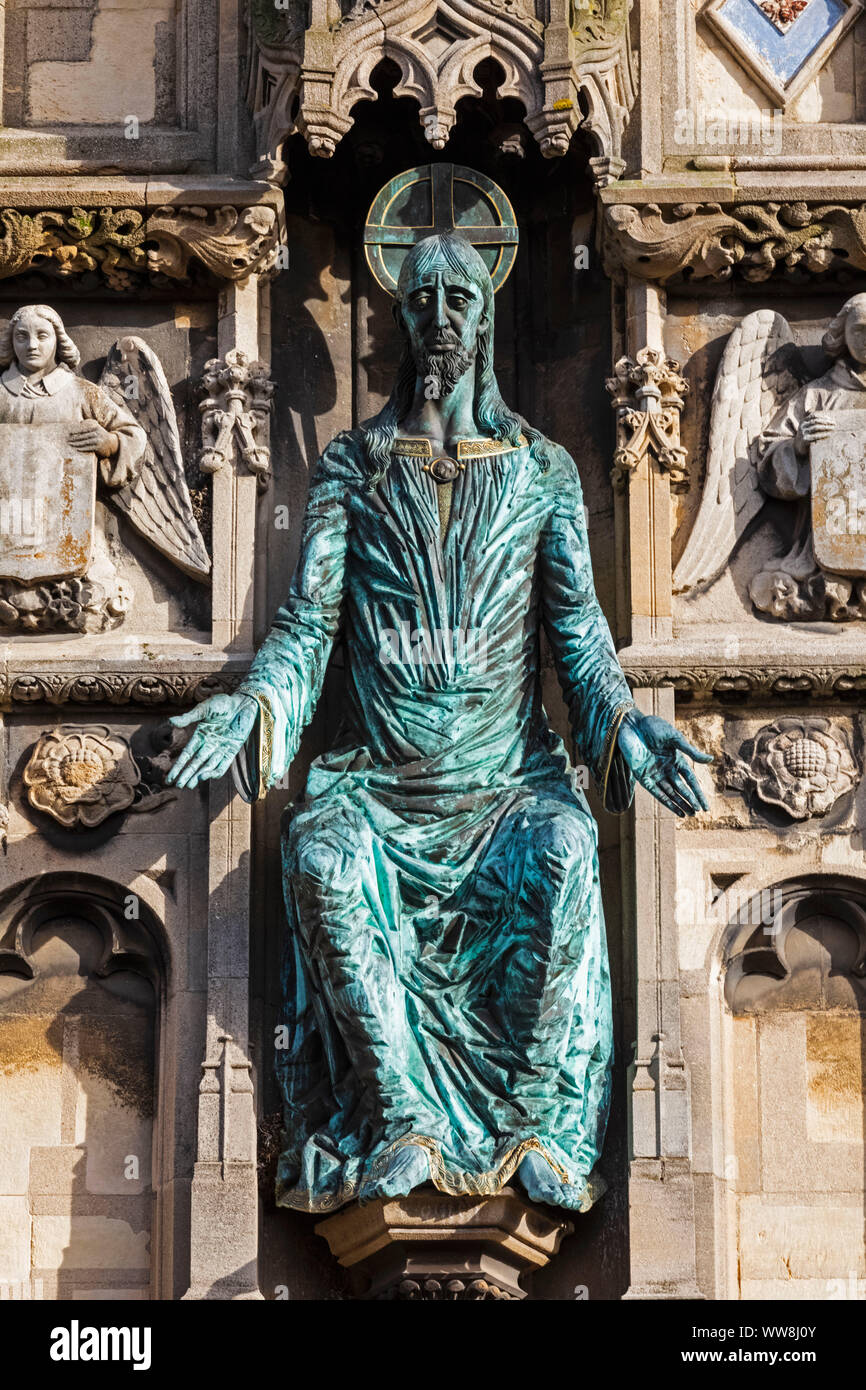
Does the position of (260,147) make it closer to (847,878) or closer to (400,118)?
(400,118)

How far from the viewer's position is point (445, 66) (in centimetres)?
1602

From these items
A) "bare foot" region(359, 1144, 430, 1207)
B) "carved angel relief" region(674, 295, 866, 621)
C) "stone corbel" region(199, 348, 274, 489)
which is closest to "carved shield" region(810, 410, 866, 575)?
"carved angel relief" region(674, 295, 866, 621)

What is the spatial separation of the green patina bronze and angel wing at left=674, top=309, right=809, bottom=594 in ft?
2.11

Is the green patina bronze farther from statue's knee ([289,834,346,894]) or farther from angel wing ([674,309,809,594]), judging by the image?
angel wing ([674,309,809,594])

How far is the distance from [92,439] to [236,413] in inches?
23.2

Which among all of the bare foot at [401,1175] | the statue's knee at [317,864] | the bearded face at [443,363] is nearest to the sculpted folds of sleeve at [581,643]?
the bearded face at [443,363]

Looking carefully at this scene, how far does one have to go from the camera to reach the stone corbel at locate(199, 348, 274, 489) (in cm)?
1602

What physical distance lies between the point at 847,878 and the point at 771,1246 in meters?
1.47

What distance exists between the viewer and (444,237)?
618 inches

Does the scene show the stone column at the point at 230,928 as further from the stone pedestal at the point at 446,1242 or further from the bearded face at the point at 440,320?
the bearded face at the point at 440,320

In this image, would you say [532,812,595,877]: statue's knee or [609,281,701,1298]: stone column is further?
[609,281,701,1298]: stone column

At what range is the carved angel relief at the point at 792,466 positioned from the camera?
627 inches

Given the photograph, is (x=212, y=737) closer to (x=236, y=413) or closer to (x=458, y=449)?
(x=458, y=449)

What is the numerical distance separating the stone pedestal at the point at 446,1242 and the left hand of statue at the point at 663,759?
1558 millimetres
